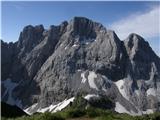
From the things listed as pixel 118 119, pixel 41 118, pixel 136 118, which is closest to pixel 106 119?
pixel 118 119

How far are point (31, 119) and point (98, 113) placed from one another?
13.0 feet

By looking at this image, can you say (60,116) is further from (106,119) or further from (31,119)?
(106,119)

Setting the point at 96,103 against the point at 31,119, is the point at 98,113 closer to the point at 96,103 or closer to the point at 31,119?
the point at 31,119

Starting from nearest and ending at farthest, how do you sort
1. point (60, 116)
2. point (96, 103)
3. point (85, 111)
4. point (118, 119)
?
point (118, 119) → point (60, 116) → point (85, 111) → point (96, 103)

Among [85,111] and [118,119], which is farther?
[85,111]

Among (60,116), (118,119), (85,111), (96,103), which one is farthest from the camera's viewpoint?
(96,103)

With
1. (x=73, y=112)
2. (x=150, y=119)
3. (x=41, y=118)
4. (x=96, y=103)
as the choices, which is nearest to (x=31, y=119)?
(x=41, y=118)

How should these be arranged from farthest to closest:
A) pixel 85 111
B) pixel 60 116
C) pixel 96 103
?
1. pixel 96 103
2. pixel 85 111
3. pixel 60 116

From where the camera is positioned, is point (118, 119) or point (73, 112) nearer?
point (118, 119)

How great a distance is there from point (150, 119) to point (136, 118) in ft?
2.25

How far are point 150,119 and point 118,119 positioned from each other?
78.0 inches

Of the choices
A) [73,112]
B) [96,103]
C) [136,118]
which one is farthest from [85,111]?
[96,103]

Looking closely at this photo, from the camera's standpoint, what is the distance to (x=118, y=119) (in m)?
17.8

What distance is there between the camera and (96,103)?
200 m
